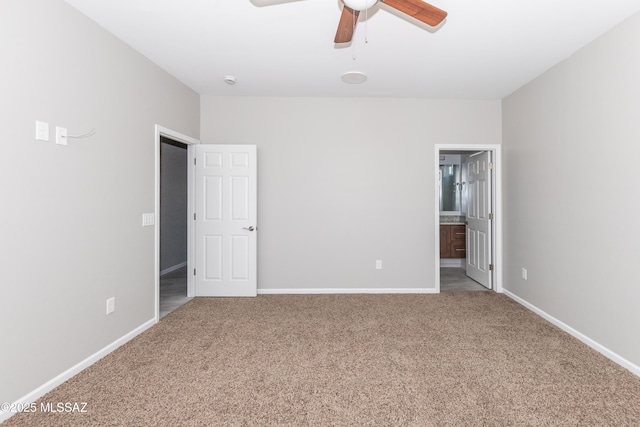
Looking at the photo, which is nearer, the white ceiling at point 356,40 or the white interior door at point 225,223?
the white ceiling at point 356,40

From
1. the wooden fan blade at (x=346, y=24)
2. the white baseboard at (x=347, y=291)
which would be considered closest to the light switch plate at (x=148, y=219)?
the white baseboard at (x=347, y=291)

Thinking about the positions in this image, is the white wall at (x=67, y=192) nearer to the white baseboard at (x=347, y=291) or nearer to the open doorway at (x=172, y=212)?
the white baseboard at (x=347, y=291)

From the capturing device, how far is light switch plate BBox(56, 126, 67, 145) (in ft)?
6.76

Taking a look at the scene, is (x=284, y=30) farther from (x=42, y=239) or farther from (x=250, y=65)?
(x=42, y=239)

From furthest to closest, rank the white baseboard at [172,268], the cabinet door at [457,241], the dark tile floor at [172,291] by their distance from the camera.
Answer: the cabinet door at [457,241]
the white baseboard at [172,268]
the dark tile floor at [172,291]

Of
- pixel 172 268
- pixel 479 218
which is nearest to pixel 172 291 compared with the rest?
pixel 172 268

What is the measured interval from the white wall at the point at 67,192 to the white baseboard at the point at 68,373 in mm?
35

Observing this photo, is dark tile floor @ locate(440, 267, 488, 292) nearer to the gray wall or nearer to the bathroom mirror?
the bathroom mirror

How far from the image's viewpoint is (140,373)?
221 centimetres

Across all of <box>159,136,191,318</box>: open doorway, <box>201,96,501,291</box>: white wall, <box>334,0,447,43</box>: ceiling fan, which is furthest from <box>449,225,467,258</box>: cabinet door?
<box>159,136,191,318</box>: open doorway

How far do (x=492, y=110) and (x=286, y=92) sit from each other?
110 inches

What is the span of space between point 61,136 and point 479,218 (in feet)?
15.9

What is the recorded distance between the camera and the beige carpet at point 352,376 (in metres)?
1.76

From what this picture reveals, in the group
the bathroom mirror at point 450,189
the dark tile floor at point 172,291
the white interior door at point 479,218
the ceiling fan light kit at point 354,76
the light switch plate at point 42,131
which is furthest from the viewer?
the bathroom mirror at point 450,189
